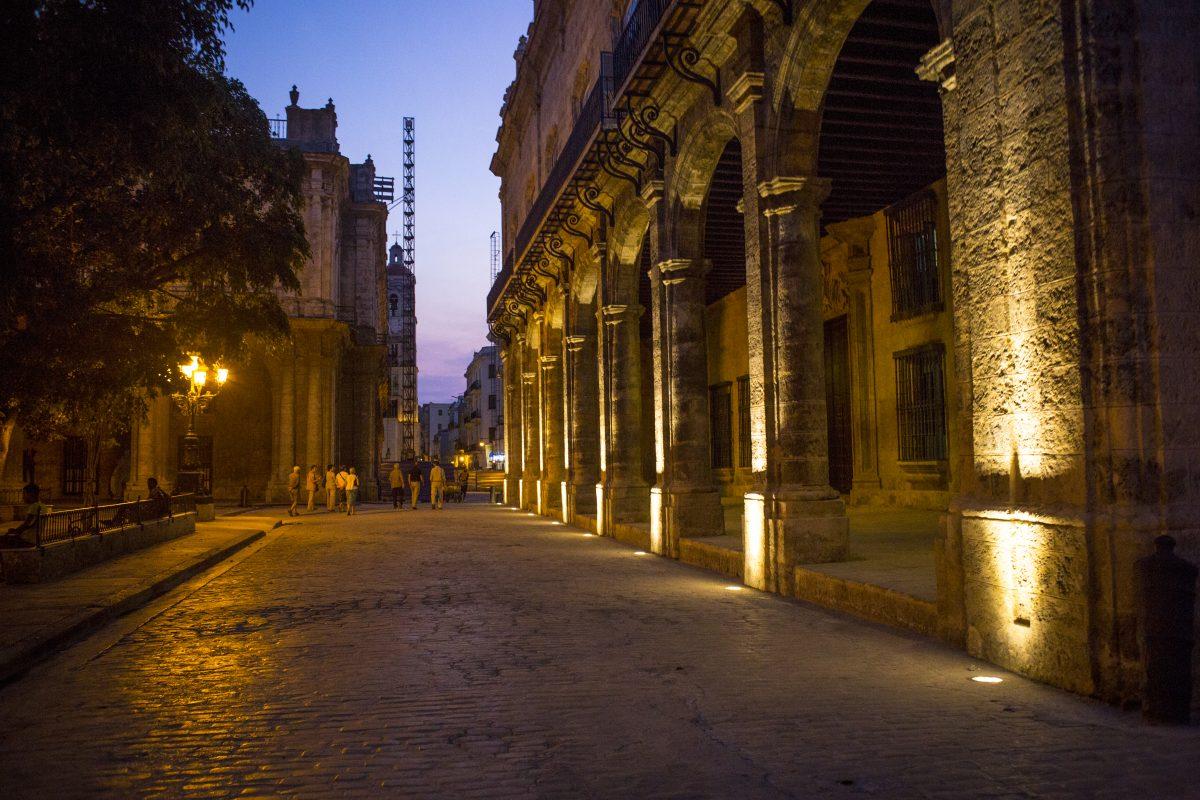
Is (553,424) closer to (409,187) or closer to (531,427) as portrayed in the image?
(531,427)

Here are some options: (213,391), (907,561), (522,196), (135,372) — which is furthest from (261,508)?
(907,561)

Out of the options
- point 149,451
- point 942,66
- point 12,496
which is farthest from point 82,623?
point 149,451

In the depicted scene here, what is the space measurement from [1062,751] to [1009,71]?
12.7ft

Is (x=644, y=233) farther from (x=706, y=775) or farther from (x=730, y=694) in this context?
(x=706, y=775)

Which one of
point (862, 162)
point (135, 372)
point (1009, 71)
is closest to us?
point (1009, 71)

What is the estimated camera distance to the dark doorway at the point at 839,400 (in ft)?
55.8

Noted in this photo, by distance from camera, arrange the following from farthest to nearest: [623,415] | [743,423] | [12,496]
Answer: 1. [12,496]
2. [743,423]
3. [623,415]

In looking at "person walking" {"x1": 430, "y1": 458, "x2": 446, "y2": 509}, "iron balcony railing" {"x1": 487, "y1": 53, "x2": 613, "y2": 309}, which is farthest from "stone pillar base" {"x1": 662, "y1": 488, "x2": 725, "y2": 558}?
"person walking" {"x1": 430, "y1": 458, "x2": 446, "y2": 509}

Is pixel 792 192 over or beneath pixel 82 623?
over

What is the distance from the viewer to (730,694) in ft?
16.3

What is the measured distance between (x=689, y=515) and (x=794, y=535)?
3581 millimetres

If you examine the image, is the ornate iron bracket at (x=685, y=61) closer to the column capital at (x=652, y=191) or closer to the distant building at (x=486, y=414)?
the column capital at (x=652, y=191)

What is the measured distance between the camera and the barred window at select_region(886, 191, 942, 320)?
14292mm

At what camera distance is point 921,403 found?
14711 millimetres
